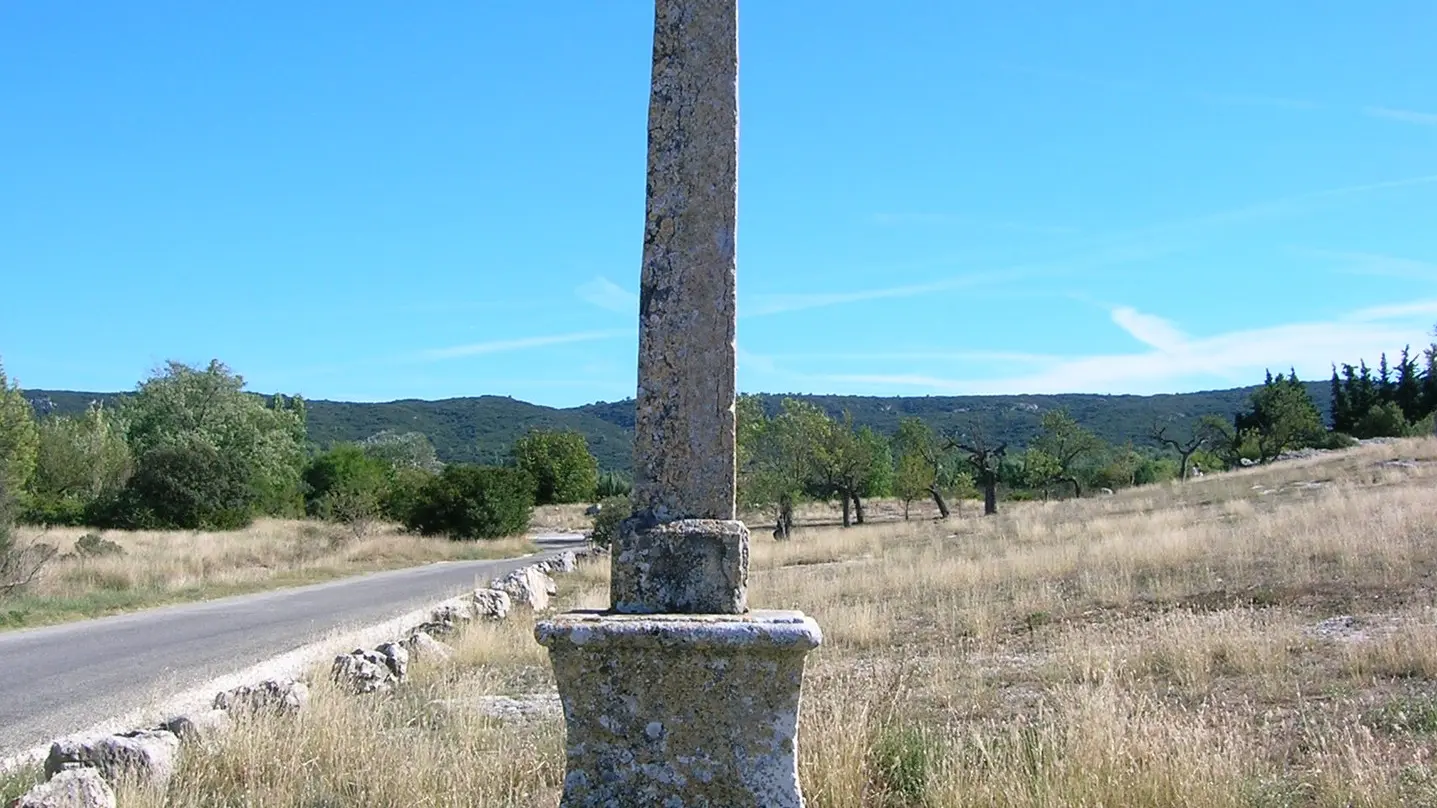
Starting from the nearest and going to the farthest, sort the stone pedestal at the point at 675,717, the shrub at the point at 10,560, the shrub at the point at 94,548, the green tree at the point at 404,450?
the stone pedestal at the point at 675,717 < the shrub at the point at 10,560 < the shrub at the point at 94,548 < the green tree at the point at 404,450

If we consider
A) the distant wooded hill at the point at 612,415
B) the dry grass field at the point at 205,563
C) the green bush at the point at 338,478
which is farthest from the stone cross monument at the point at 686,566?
the distant wooded hill at the point at 612,415

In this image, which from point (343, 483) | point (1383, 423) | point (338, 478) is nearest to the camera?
point (1383, 423)

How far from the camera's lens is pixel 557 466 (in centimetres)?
8150

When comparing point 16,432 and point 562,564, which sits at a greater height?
point 16,432

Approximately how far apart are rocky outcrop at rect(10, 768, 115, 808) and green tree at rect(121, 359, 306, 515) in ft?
193

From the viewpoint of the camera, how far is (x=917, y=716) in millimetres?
7441

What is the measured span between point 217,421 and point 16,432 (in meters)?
21.5

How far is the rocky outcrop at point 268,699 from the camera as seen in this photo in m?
7.25

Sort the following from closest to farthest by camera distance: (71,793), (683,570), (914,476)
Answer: (683,570), (71,793), (914,476)

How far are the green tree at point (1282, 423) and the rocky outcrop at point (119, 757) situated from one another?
59.6 metres

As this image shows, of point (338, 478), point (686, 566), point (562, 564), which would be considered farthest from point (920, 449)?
point (686, 566)

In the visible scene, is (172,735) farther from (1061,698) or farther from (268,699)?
(1061,698)

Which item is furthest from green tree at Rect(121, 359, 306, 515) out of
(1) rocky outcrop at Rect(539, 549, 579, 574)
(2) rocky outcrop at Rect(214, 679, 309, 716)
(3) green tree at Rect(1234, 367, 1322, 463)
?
(2) rocky outcrop at Rect(214, 679, 309, 716)

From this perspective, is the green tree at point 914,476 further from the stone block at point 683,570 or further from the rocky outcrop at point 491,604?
the stone block at point 683,570
